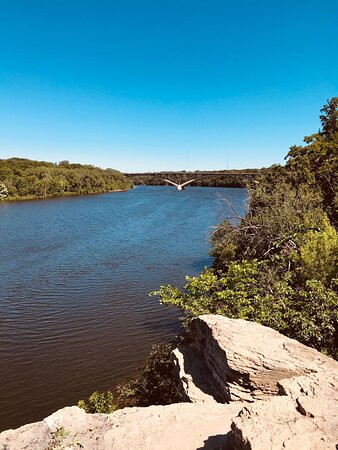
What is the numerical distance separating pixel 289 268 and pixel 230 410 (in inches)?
300

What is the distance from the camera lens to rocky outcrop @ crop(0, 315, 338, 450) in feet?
18.7

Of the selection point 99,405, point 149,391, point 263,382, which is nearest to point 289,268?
point 263,382

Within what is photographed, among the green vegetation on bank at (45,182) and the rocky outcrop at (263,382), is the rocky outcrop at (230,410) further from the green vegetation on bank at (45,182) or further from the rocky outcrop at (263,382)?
the green vegetation on bank at (45,182)

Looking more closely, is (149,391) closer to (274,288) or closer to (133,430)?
(133,430)

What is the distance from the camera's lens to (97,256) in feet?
103

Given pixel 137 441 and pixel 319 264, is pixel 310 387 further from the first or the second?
pixel 319 264

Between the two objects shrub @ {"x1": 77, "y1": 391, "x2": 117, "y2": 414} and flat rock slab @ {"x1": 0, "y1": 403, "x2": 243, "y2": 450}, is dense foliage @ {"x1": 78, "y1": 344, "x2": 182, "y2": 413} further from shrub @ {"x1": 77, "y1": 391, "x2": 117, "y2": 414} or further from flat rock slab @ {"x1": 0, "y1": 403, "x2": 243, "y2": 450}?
flat rock slab @ {"x1": 0, "y1": 403, "x2": 243, "y2": 450}

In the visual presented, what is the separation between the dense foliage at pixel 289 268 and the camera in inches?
435

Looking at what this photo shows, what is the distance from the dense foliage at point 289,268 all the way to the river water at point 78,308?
3.21 metres

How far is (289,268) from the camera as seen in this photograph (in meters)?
14.4

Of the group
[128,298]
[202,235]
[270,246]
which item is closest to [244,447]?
[270,246]

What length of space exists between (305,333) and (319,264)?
3.72 meters

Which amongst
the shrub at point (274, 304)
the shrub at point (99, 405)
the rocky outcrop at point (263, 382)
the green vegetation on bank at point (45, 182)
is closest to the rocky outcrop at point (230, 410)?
the rocky outcrop at point (263, 382)

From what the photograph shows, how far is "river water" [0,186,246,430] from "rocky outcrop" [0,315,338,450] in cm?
482
